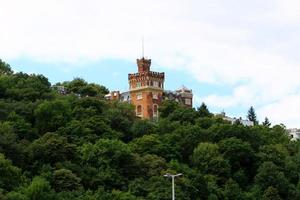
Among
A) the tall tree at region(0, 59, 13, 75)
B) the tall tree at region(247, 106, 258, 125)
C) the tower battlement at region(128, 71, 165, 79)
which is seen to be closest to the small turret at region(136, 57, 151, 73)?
the tower battlement at region(128, 71, 165, 79)

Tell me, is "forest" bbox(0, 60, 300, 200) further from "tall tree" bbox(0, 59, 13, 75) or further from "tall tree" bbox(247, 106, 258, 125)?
"tall tree" bbox(247, 106, 258, 125)

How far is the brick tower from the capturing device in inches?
4938

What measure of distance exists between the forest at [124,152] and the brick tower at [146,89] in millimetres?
9057

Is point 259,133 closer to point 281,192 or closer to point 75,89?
point 281,192

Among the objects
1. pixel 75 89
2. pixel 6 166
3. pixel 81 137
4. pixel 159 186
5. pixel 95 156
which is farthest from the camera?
pixel 75 89

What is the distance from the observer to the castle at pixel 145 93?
12556cm

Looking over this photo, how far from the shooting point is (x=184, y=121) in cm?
10781

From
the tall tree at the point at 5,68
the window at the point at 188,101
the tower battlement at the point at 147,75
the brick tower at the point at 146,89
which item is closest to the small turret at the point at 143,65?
the brick tower at the point at 146,89

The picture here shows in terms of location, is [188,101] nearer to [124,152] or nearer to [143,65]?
[143,65]

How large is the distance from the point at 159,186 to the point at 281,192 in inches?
623

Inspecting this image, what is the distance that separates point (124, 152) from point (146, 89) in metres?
43.1

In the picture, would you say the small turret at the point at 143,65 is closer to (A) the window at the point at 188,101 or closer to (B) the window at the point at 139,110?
(B) the window at the point at 139,110

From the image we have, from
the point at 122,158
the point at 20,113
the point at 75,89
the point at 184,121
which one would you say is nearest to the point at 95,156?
the point at 122,158

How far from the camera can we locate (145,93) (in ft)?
416
